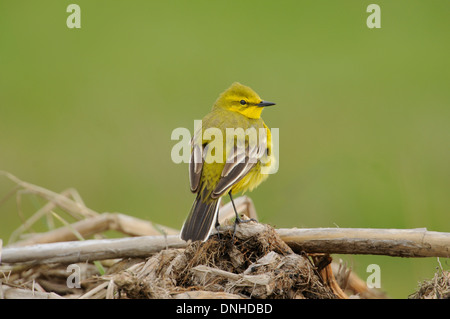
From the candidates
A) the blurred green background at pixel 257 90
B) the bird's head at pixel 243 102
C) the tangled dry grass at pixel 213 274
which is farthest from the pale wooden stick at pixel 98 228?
the blurred green background at pixel 257 90

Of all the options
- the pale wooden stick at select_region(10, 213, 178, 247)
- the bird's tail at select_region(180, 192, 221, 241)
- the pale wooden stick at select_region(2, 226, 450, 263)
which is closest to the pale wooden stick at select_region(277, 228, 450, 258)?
the pale wooden stick at select_region(2, 226, 450, 263)

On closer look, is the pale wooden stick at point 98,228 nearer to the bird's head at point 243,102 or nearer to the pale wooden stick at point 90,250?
the pale wooden stick at point 90,250

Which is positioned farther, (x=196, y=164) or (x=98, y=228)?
(x=98, y=228)

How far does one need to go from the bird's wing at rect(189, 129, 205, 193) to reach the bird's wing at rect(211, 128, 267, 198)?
21cm

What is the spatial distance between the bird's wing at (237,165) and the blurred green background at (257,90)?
232cm

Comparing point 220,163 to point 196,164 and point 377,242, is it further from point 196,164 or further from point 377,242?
point 377,242

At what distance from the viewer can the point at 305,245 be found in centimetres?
545

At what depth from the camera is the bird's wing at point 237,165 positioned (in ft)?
20.3

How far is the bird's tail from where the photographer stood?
18.1 feet

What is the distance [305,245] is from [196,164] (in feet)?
4.71

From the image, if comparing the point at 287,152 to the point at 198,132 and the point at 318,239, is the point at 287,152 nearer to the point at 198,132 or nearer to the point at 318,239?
the point at 198,132

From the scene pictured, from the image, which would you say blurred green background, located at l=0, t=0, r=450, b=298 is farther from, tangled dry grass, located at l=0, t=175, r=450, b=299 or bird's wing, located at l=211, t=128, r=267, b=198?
tangled dry grass, located at l=0, t=175, r=450, b=299

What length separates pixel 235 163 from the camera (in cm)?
640

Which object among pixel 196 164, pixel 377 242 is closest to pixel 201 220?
pixel 196 164
